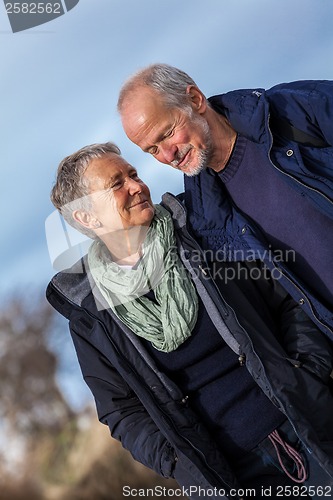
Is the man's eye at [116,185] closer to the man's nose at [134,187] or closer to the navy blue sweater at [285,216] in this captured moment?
the man's nose at [134,187]

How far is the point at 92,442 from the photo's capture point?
6.25 metres

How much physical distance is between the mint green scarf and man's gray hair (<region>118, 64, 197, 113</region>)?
36 centimetres

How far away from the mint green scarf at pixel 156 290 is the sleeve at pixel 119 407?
171mm

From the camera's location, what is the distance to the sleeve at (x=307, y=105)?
159cm

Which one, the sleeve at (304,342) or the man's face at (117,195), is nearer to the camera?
the sleeve at (304,342)

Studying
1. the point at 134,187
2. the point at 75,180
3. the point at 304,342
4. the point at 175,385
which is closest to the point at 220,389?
the point at 175,385

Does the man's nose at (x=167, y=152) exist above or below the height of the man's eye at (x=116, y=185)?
above

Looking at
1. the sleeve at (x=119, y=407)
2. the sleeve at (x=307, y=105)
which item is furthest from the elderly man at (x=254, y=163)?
the sleeve at (x=119, y=407)

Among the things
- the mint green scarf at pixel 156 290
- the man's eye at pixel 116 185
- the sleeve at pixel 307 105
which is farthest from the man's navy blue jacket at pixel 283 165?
the man's eye at pixel 116 185

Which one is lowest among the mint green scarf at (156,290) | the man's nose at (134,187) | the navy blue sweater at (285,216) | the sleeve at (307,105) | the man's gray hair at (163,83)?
the mint green scarf at (156,290)

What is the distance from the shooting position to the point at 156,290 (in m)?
1.92

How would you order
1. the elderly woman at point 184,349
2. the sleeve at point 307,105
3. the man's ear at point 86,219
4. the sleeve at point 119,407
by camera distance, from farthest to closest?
the man's ear at point 86,219 → the sleeve at point 119,407 → the elderly woman at point 184,349 → the sleeve at point 307,105

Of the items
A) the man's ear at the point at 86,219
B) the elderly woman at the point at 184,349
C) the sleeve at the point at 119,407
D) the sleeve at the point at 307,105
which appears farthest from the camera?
the man's ear at the point at 86,219

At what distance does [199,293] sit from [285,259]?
0.93 feet
